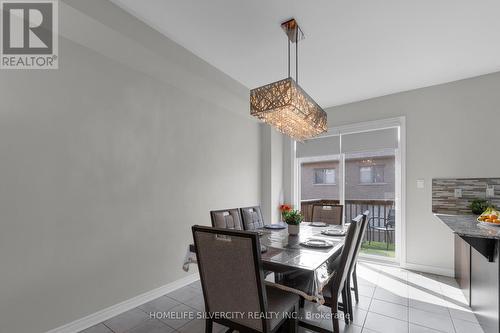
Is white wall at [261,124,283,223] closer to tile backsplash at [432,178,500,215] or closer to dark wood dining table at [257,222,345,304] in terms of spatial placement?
dark wood dining table at [257,222,345,304]

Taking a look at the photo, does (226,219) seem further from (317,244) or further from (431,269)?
(431,269)

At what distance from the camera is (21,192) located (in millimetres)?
1840

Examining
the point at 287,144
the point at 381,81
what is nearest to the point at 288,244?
the point at 381,81

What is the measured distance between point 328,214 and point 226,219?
1.56m

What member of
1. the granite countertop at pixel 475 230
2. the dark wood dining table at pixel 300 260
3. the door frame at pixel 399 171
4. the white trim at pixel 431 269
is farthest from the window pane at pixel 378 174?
the dark wood dining table at pixel 300 260

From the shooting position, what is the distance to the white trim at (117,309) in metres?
2.05

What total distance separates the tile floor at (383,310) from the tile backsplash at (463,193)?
0.96 metres

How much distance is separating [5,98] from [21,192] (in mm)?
711

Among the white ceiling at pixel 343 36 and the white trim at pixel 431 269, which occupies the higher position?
the white ceiling at pixel 343 36

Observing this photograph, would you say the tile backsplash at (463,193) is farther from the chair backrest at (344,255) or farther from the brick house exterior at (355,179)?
the chair backrest at (344,255)

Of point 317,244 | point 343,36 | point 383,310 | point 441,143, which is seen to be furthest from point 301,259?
point 441,143

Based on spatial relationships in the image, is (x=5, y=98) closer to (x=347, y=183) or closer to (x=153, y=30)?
(x=153, y=30)

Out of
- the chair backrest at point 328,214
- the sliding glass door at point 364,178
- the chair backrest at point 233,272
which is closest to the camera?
the chair backrest at point 233,272

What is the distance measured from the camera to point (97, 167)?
2305mm
